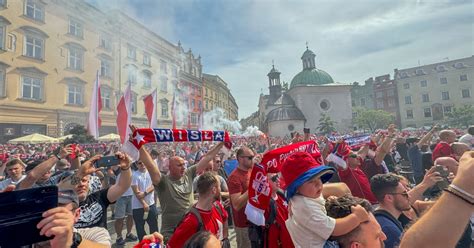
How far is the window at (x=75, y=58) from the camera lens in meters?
24.5

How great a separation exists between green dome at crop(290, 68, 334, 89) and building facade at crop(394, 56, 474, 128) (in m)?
18.8

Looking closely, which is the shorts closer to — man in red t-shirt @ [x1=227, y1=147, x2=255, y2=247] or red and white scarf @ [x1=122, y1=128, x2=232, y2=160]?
red and white scarf @ [x1=122, y1=128, x2=232, y2=160]

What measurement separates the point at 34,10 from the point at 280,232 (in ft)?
91.0

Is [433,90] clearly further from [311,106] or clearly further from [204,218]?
[204,218]

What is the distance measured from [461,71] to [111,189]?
231 ft

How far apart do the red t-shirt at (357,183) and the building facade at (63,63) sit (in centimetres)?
2255

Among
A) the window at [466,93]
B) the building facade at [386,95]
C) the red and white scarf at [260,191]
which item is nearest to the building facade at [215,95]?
the building facade at [386,95]

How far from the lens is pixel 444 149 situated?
5.46 m

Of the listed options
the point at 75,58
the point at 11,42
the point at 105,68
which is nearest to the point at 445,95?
the point at 105,68

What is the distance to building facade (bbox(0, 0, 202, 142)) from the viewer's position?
65.5ft

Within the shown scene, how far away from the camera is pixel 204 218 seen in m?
2.94

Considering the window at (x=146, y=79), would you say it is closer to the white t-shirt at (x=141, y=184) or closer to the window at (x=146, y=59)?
the window at (x=146, y=59)

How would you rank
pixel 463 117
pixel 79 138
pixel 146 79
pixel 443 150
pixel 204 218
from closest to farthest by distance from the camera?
pixel 204 218 < pixel 443 150 < pixel 79 138 < pixel 146 79 < pixel 463 117

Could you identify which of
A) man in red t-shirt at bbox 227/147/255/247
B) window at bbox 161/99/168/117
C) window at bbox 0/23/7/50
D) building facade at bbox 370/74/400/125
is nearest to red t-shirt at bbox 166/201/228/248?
man in red t-shirt at bbox 227/147/255/247
